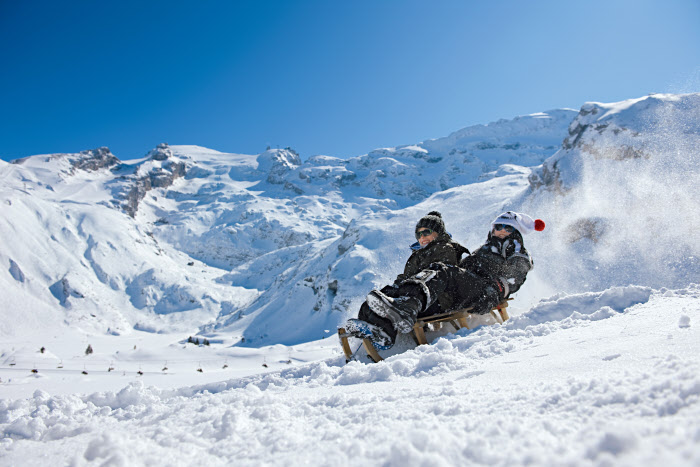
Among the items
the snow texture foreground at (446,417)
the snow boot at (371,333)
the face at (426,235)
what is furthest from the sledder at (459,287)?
the snow texture foreground at (446,417)

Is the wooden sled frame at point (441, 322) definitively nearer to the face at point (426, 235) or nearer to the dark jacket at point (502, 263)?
the dark jacket at point (502, 263)

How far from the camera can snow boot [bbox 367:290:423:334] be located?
12.3ft

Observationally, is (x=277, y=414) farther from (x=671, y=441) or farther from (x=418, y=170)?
(x=418, y=170)

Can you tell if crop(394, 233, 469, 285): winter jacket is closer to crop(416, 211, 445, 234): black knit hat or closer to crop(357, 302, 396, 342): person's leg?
crop(416, 211, 445, 234): black knit hat

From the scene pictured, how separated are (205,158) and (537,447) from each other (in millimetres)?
155293

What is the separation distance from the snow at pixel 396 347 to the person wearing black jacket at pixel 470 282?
0.45 meters

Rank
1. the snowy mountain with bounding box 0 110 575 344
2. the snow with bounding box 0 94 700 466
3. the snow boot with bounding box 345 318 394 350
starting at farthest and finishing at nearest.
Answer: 1. the snowy mountain with bounding box 0 110 575 344
2. the snow boot with bounding box 345 318 394 350
3. the snow with bounding box 0 94 700 466

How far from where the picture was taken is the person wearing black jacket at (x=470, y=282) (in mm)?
3814

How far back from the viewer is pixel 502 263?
503cm

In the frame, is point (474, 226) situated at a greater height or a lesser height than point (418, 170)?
lesser

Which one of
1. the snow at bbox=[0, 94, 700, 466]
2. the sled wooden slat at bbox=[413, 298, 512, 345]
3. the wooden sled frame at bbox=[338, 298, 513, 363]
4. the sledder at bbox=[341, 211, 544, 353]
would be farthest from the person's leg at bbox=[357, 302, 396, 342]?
the snow at bbox=[0, 94, 700, 466]

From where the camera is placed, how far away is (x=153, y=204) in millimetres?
97250

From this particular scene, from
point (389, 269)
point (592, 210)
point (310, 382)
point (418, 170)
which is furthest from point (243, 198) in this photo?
point (310, 382)

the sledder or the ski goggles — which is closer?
the sledder
